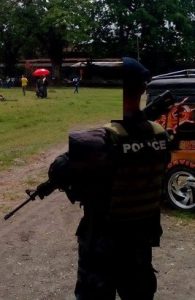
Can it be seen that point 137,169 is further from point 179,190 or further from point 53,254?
point 179,190

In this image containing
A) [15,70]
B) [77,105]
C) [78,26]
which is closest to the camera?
[77,105]

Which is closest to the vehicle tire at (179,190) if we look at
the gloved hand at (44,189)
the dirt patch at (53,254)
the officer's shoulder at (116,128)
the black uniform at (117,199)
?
the dirt patch at (53,254)

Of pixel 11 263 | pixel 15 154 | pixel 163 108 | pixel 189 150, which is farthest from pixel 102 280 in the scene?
pixel 15 154

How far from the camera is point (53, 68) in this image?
53031mm

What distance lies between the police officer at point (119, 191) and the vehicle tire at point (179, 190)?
380 cm

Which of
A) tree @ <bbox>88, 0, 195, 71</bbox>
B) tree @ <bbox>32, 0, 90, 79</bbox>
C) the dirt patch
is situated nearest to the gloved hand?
the dirt patch

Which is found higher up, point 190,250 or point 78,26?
point 78,26

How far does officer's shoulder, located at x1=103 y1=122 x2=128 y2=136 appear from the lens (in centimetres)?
285

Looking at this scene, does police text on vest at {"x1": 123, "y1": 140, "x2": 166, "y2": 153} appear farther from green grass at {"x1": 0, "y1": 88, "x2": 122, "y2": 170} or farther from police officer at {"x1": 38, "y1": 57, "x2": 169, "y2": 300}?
green grass at {"x1": 0, "y1": 88, "x2": 122, "y2": 170}

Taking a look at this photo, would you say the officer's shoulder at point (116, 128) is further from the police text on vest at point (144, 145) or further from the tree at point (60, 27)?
the tree at point (60, 27)

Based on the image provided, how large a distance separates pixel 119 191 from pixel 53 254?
273cm

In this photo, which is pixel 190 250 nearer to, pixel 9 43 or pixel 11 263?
pixel 11 263

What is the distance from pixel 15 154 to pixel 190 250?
7.03 meters

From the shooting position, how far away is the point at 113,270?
298cm
